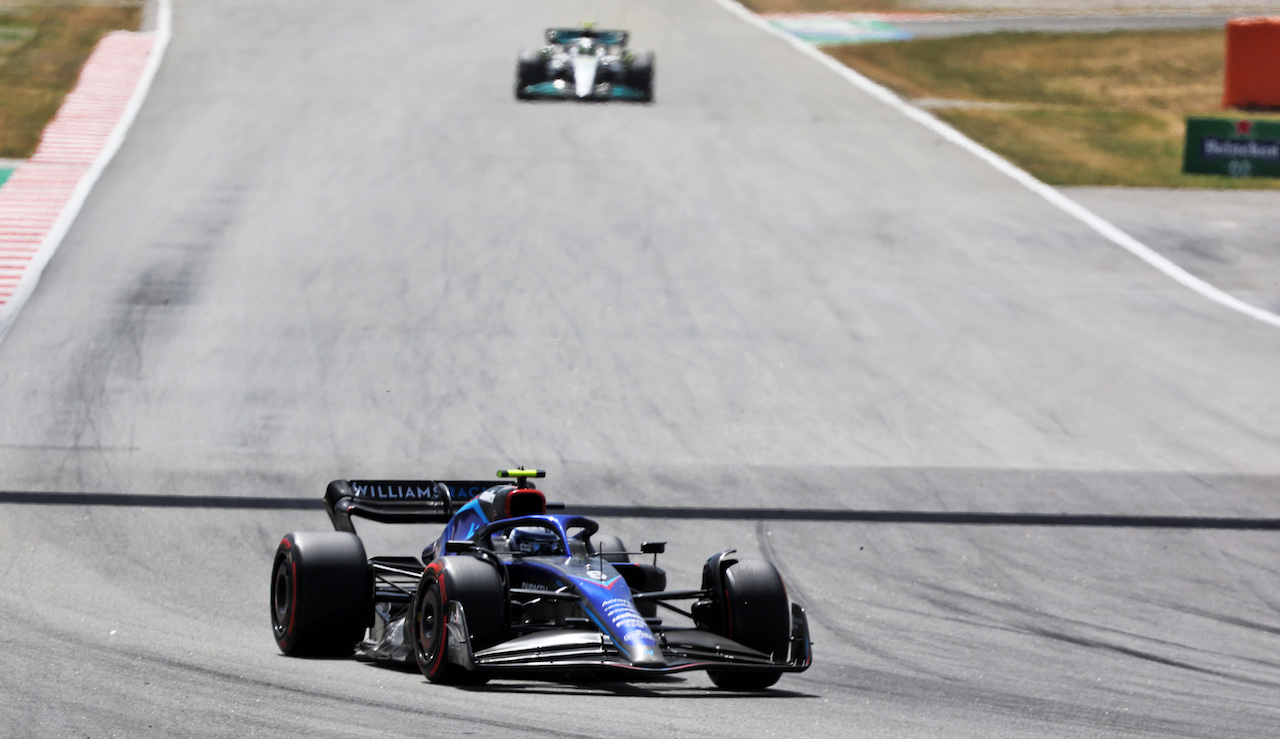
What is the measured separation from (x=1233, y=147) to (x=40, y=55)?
22801 millimetres

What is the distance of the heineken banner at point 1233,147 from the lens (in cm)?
2705

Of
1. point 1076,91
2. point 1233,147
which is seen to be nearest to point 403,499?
point 1233,147

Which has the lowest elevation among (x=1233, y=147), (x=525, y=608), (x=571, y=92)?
(x=1233, y=147)

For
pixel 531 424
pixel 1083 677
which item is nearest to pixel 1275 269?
pixel 531 424

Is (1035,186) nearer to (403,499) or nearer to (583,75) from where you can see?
(583,75)

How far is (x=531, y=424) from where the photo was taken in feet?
52.3

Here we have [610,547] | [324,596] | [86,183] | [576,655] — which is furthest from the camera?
[86,183]

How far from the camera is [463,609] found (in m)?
7.98

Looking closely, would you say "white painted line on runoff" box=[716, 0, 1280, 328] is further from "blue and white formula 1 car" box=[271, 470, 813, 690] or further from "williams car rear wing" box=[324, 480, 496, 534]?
"williams car rear wing" box=[324, 480, 496, 534]

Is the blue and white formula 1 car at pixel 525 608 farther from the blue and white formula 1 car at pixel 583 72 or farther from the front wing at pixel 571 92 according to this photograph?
the blue and white formula 1 car at pixel 583 72

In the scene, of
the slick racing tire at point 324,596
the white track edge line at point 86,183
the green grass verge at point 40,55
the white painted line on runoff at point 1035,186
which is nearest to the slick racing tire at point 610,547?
the slick racing tire at point 324,596

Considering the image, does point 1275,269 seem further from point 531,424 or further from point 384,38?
point 384,38

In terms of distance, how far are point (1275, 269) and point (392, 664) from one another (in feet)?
58.5

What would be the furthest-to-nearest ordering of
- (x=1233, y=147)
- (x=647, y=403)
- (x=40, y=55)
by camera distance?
(x=40, y=55) < (x=1233, y=147) < (x=647, y=403)
